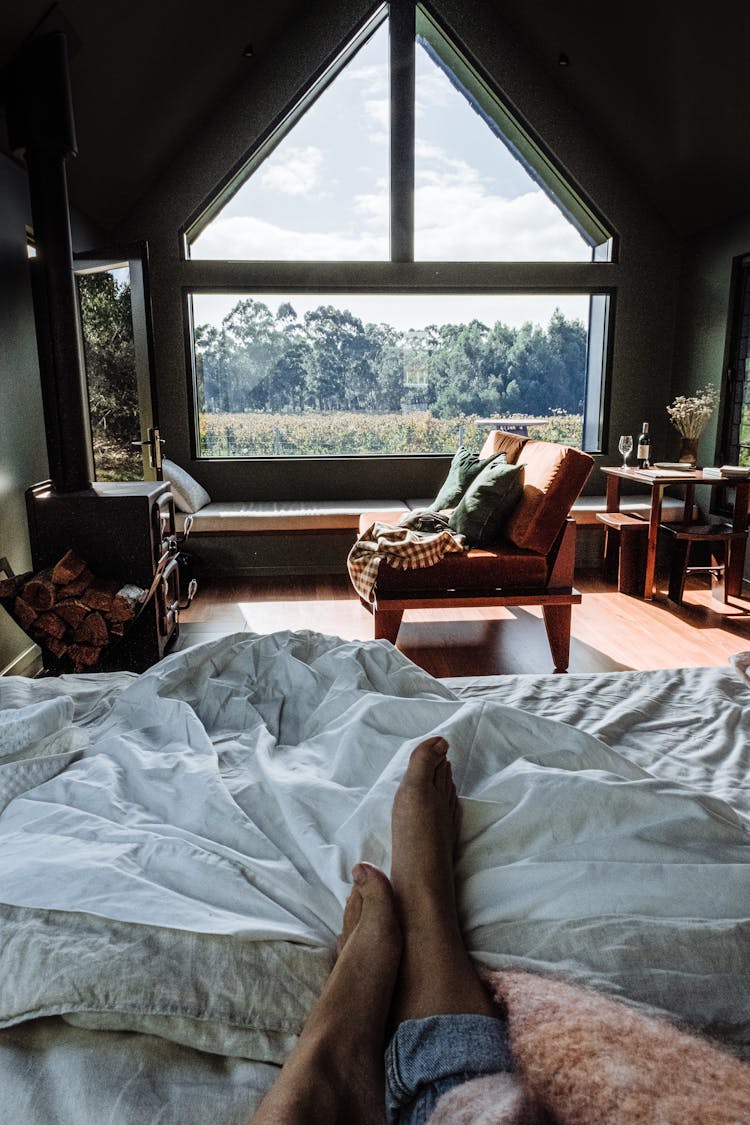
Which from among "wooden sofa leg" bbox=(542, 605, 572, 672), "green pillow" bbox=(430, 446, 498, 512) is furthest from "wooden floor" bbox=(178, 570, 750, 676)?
"green pillow" bbox=(430, 446, 498, 512)

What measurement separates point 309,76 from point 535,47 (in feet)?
5.09

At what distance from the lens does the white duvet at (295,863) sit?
0.91m

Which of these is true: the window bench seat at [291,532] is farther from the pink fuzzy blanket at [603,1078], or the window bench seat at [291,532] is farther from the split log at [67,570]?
the pink fuzzy blanket at [603,1078]

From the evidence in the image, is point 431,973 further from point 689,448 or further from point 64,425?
point 689,448

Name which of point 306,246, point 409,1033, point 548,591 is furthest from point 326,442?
point 409,1033

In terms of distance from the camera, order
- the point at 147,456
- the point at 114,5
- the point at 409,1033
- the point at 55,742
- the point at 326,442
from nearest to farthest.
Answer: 1. the point at 409,1033
2. the point at 55,742
3. the point at 114,5
4. the point at 147,456
5. the point at 326,442

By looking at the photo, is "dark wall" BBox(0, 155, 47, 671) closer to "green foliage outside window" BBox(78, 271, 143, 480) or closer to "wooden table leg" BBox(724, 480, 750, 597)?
"green foliage outside window" BBox(78, 271, 143, 480)

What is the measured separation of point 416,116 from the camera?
5547 millimetres

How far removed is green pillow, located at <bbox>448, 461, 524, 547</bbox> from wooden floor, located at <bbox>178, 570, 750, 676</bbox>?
0.58 m

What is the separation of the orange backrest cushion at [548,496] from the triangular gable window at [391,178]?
2.74 metres

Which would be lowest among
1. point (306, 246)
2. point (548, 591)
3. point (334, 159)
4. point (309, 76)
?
point (548, 591)

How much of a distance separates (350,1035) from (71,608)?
8.31 feet

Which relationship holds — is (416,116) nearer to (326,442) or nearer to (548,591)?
(326,442)

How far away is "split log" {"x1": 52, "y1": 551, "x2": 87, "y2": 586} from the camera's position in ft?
10.1
